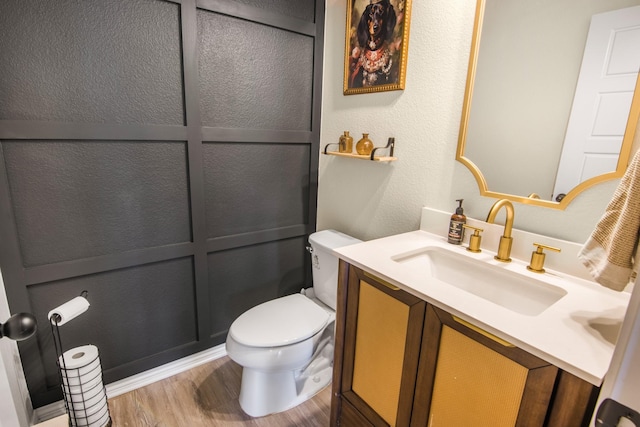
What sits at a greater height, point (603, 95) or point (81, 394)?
point (603, 95)

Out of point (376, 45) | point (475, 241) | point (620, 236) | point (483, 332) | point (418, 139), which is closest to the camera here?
point (620, 236)

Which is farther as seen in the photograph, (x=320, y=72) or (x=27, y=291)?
(x=320, y=72)

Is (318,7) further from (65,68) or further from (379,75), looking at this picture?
(65,68)

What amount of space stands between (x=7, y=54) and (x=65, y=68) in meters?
0.17

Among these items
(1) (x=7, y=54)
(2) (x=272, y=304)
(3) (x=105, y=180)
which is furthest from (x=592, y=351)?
(1) (x=7, y=54)

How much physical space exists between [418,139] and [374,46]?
1.77 ft

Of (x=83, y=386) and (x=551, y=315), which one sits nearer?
(x=551, y=315)

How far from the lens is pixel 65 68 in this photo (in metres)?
1.28

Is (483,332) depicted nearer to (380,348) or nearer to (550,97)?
(380,348)

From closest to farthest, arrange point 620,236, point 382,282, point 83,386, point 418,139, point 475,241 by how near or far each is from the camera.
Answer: point 620,236 < point 382,282 < point 475,241 < point 83,386 < point 418,139

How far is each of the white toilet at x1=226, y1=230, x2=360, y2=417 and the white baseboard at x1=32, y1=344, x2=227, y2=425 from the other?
0.41 metres

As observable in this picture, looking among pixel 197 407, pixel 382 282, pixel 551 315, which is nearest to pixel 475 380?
pixel 551 315

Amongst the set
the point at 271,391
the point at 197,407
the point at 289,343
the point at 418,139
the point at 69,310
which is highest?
the point at 418,139

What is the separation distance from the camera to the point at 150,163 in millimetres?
1525
